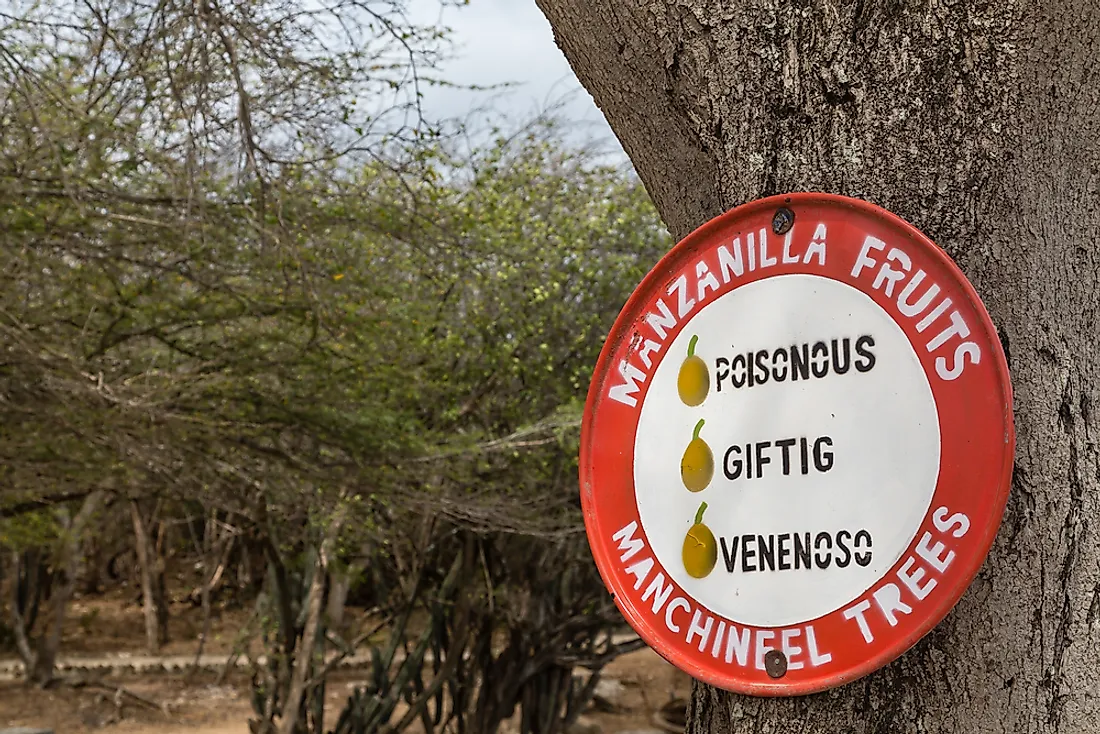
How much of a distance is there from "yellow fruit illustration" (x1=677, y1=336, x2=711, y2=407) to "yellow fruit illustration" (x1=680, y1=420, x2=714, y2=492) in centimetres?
3

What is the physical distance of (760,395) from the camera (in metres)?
1.34

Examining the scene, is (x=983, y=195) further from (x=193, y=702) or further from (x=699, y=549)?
(x=193, y=702)

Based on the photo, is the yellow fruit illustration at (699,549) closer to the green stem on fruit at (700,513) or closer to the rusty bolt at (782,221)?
the green stem on fruit at (700,513)

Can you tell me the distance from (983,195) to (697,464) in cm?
45

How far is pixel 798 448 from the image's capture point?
1.30 meters

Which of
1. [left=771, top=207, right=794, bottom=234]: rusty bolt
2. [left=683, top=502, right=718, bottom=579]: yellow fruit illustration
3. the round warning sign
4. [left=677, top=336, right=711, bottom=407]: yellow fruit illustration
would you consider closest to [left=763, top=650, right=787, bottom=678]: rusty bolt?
the round warning sign

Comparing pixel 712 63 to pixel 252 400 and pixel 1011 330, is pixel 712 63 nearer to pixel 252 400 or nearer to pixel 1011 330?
pixel 1011 330

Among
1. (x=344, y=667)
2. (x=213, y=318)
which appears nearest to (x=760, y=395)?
(x=213, y=318)

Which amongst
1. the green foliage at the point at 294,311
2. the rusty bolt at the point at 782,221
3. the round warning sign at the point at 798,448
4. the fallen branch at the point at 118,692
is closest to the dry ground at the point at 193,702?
the fallen branch at the point at 118,692

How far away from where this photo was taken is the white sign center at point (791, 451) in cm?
123

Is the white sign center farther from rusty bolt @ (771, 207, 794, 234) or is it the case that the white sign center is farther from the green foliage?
the green foliage

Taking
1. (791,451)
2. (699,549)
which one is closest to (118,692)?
(699,549)

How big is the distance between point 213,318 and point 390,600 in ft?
15.7

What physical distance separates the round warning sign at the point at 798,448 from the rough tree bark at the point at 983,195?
0.08m
